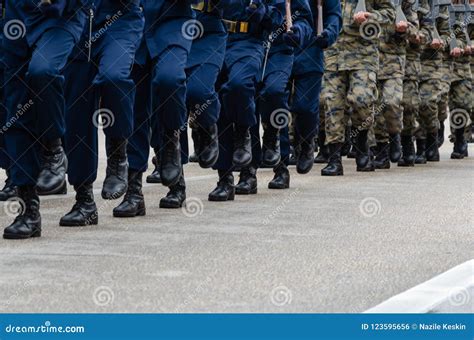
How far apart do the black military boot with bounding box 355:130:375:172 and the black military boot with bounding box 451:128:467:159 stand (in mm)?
3943

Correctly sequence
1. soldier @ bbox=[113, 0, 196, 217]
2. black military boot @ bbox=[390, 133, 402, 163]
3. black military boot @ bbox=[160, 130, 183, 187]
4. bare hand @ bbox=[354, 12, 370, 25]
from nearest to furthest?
soldier @ bbox=[113, 0, 196, 217] → black military boot @ bbox=[160, 130, 183, 187] → bare hand @ bbox=[354, 12, 370, 25] → black military boot @ bbox=[390, 133, 402, 163]

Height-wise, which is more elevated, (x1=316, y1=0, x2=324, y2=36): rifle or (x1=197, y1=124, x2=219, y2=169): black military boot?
(x1=316, y1=0, x2=324, y2=36): rifle

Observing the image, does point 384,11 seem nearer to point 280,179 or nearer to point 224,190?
point 280,179

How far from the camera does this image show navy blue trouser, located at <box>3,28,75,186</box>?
7.57 m

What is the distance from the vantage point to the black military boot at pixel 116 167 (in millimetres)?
8578

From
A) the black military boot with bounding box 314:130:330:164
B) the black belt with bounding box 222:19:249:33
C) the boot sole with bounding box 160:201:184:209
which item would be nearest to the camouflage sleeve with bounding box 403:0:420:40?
the black military boot with bounding box 314:130:330:164

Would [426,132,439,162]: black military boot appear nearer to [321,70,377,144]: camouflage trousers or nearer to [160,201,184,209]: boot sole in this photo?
[321,70,377,144]: camouflage trousers

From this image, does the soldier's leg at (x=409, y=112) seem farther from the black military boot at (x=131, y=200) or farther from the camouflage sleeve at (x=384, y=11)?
the black military boot at (x=131, y=200)

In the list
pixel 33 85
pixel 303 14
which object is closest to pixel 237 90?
pixel 303 14

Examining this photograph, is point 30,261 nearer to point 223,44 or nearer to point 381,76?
point 223,44

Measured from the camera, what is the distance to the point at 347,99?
14.8m

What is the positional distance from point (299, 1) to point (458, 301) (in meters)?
6.59

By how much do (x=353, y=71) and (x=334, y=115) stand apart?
0.52 metres
